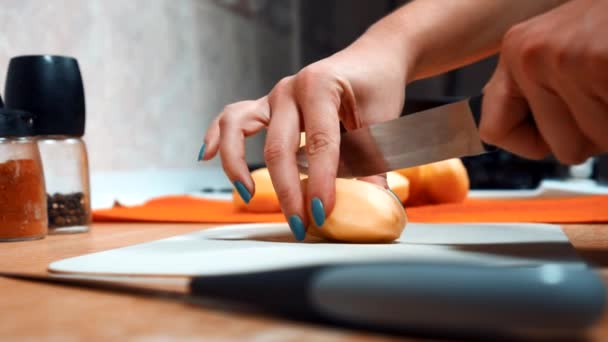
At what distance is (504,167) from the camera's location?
6.77 feet

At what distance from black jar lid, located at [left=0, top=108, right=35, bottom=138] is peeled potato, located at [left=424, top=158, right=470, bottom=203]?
0.72m

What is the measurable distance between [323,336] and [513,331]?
3.4 inches

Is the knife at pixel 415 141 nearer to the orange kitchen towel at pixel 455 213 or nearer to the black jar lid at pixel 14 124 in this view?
the orange kitchen towel at pixel 455 213

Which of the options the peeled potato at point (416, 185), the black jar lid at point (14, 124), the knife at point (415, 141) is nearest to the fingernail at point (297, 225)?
the knife at point (415, 141)

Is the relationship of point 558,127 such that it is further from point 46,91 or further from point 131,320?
point 46,91

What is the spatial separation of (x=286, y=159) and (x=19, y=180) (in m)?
0.36

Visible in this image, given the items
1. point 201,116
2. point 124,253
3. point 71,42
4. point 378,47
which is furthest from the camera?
point 201,116

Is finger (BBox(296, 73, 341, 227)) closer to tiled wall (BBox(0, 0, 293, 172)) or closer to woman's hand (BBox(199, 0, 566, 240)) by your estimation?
woman's hand (BBox(199, 0, 566, 240))

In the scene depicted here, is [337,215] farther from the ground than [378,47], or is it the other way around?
[378,47]

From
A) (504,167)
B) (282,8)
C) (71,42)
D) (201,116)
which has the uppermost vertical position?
(282,8)

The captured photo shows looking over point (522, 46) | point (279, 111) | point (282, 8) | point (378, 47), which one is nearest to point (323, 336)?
point (522, 46)

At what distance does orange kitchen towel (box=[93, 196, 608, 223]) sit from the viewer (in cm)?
99

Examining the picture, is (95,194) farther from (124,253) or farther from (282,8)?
(282,8)

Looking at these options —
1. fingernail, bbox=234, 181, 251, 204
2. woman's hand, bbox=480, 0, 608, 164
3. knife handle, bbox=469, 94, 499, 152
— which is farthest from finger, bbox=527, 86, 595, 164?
fingernail, bbox=234, 181, 251, 204
